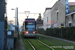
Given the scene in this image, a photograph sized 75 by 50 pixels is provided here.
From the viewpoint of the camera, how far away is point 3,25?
8.79m

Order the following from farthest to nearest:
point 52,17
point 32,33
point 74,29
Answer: point 52,17 → point 32,33 → point 74,29

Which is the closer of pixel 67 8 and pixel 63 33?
pixel 63 33

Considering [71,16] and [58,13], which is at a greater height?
[58,13]

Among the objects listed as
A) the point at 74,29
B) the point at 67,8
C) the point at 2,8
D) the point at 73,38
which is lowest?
the point at 73,38

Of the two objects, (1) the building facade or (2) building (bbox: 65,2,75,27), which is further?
(1) the building facade

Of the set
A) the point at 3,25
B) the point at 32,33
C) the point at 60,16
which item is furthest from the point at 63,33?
the point at 3,25

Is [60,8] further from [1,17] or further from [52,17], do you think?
[1,17]

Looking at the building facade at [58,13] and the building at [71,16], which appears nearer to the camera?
the building at [71,16]

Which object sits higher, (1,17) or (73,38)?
(1,17)

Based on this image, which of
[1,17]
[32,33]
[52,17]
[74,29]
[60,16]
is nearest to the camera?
[1,17]

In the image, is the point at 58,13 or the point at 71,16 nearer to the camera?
the point at 71,16

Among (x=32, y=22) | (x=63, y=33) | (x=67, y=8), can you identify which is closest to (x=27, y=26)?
(x=32, y=22)

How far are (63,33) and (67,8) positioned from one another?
7.58 meters

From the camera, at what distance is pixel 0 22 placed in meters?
8.78
